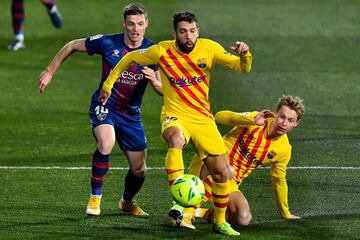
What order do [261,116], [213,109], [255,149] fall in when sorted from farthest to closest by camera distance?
1. [213,109]
2. [255,149]
3. [261,116]

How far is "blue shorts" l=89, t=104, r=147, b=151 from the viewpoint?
13.3 metres

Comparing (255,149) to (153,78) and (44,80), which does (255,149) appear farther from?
(44,80)

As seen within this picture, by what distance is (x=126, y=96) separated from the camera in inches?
525

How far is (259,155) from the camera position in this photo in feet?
42.3

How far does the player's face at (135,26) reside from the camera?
13.1 m

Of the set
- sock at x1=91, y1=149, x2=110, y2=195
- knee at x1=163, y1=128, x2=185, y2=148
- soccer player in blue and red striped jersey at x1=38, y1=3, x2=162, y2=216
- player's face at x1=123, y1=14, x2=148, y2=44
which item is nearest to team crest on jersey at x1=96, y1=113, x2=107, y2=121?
soccer player in blue and red striped jersey at x1=38, y1=3, x2=162, y2=216

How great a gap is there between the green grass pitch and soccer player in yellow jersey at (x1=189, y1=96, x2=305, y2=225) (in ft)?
0.91

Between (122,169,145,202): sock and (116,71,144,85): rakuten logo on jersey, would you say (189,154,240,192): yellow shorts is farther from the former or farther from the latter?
(116,71,144,85): rakuten logo on jersey

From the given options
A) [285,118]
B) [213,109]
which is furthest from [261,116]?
[213,109]

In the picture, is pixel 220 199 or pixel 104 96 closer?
pixel 220 199

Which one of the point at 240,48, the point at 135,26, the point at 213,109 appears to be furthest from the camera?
the point at 213,109

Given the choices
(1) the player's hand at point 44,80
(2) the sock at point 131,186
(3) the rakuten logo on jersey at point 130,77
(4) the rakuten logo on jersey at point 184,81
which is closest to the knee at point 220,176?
(4) the rakuten logo on jersey at point 184,81

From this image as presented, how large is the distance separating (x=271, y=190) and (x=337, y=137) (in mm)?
3749

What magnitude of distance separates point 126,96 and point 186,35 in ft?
4.58
